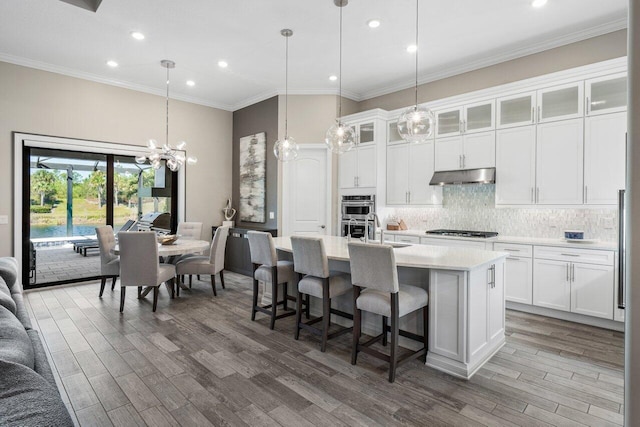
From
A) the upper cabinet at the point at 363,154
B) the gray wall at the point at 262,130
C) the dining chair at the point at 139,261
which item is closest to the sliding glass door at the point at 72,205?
the gray wall at the point at 262,130

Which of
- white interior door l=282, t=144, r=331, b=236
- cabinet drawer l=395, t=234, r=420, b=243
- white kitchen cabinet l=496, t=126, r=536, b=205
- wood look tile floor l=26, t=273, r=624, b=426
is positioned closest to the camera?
wood look tile floor l=26, t=273, r=624, b=426

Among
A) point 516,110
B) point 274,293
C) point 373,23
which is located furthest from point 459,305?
point 373,23

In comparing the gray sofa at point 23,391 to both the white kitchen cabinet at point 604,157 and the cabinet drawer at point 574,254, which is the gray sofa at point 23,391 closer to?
the cabinet drawer at point 574,254

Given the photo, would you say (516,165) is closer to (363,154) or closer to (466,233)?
(466,233)

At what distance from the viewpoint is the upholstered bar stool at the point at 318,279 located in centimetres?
315

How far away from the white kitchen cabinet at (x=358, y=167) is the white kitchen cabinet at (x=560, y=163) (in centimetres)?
229

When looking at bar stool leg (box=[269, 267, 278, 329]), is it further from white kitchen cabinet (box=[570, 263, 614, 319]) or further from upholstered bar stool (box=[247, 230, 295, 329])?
white kitchen cabinet (box=[570, 263, 614, 319])

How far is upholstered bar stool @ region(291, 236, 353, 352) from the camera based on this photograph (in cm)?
315

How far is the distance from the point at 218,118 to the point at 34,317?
459 cm

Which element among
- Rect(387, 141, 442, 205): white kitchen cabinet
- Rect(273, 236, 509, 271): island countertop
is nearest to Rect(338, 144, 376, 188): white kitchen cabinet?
Rect(387, 141, 442, 205): white kitchen cabinet

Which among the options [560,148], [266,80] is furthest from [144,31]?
[560,148]

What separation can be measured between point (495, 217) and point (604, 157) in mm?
1465

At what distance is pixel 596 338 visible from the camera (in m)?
3.48

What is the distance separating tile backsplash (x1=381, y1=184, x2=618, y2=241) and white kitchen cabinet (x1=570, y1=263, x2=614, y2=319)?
653 millimetres
